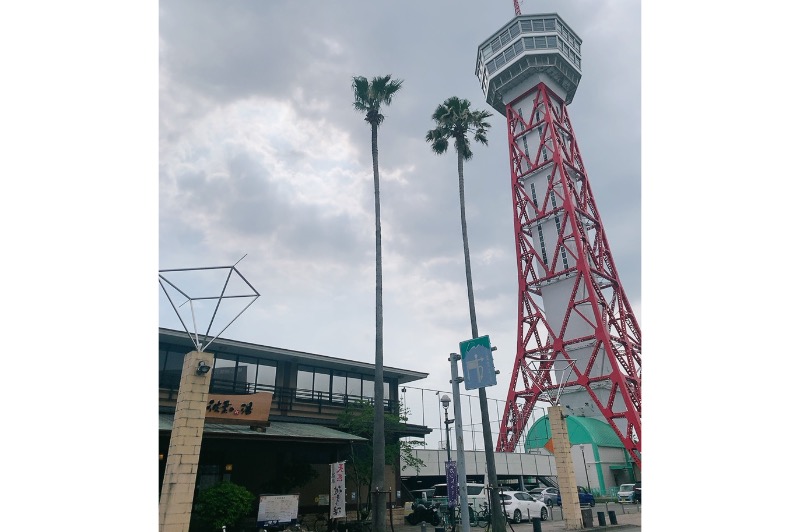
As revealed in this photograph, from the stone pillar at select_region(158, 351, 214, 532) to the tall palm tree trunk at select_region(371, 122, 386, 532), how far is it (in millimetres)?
8614

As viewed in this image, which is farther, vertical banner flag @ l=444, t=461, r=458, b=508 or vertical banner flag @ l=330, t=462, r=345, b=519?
vertical banner flag @ l=444, t=461, r=458, b=508

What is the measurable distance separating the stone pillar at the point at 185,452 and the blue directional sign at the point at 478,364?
8104mm

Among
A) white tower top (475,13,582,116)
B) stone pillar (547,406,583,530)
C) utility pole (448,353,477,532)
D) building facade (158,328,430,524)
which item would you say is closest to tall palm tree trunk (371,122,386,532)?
building facade (158,328,430,524)

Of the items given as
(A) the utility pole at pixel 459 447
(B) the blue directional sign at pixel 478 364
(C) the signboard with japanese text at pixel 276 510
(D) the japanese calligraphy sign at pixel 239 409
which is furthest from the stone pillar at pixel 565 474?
(D) the japanese calligraphy sign at pixel 239 409

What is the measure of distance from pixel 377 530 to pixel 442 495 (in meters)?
12.4

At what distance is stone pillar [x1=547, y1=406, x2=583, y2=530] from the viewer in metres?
24.4

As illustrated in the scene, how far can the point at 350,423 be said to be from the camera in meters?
28.5

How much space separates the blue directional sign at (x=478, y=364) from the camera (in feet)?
53.9

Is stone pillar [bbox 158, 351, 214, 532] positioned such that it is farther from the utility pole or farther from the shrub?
the utility pole

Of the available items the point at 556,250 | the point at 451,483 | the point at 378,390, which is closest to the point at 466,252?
the point at 378,390

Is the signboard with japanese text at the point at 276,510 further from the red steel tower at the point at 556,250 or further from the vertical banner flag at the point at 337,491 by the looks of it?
the red steel tower at the point at 556,250

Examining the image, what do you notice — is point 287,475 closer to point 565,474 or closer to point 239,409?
point 239,409

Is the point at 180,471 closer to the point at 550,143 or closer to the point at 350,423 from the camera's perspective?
the point at 350,423

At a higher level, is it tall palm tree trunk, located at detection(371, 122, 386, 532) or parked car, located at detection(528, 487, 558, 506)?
tall palm tree trunk, located at detection(371, 122, 386, 532)
